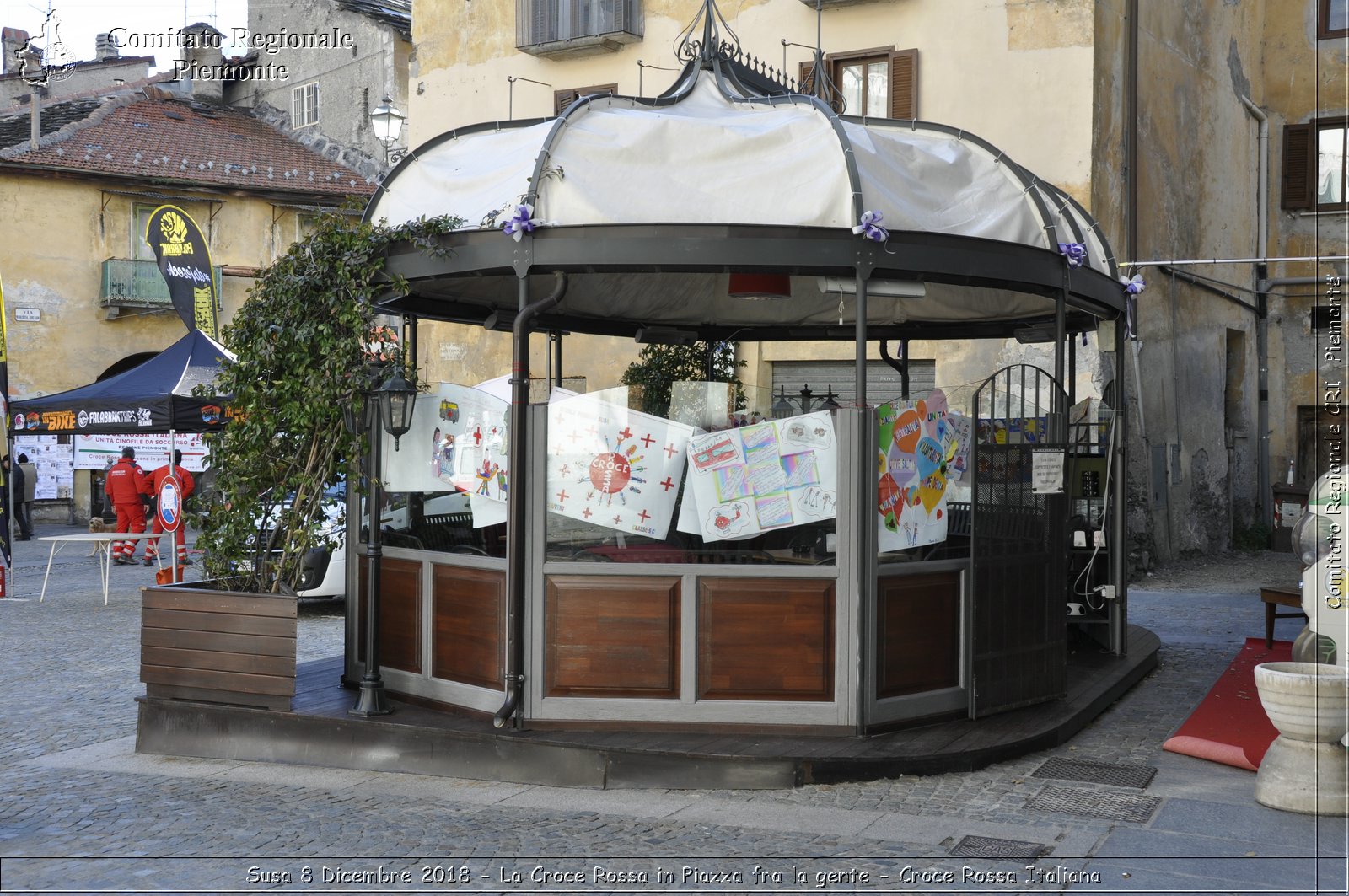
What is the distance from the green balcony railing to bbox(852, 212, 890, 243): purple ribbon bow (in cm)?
2562

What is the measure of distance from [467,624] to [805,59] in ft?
42.0

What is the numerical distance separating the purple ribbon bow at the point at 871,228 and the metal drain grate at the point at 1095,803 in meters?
2.78

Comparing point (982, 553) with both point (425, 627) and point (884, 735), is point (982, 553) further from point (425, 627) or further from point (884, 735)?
point (425, 627)

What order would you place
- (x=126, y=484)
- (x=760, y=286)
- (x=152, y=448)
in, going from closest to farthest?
(x=760, y=286)
(x=126, y=484)
(x=152, y=448)

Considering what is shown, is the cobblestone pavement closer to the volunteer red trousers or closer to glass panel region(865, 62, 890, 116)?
the volunteer red trousers

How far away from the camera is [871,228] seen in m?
6.57

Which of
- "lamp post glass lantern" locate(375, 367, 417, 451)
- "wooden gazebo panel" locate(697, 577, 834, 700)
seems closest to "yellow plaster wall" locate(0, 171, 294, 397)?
"lamp post glass lantern" locate(375, 367, 417, 451)

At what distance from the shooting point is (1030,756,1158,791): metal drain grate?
6664 millimetres

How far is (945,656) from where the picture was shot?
7.27 metres

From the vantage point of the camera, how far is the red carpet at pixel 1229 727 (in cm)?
712

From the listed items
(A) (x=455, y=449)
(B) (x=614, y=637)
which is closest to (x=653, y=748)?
(B) (x=614, y=637)

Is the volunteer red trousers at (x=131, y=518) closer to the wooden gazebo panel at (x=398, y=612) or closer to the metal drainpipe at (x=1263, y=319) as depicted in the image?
the wooden gazebo panel at (x=398, y=612)

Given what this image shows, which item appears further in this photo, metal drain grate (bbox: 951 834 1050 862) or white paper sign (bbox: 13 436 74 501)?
white paper sign (bbox: 13 436 74 501)

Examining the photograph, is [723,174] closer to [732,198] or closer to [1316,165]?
[732,198]
